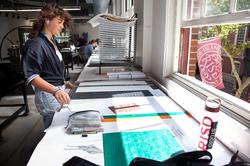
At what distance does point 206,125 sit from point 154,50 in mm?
1504

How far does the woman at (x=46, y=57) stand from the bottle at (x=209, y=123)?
0.95 m

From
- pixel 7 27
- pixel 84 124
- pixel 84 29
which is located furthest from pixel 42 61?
pixel 84 29

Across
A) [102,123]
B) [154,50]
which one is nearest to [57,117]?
[102,123]

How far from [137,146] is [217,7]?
987 millimetres

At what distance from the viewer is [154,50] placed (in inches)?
89.1

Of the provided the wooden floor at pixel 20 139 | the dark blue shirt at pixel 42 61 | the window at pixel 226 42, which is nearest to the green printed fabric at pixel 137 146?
the window at pixel 226 42

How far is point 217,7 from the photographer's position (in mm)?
1334

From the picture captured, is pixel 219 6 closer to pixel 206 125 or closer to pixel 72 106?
pixel 206 125

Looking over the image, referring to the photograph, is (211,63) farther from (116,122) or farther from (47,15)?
(47,15)

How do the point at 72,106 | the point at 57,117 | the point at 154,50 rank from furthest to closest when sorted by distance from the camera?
the point at 154,50 → the point at 72,106 → the point at 57,117

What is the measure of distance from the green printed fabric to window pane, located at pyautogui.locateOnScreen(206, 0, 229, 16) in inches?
30.2

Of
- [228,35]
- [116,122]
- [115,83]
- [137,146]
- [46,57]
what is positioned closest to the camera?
[137,146]

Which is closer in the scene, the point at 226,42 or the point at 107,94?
the point at 226,42

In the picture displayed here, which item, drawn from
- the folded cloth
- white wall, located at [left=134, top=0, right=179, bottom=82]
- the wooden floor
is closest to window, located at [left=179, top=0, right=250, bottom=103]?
white wall, located at [left=134, top=0, right=179, bottom=82]
